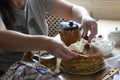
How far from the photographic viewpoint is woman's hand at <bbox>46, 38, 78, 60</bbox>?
0.85m

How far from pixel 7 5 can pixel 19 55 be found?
0.24 meters

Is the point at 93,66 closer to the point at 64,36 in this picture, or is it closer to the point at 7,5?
the point at 64,36

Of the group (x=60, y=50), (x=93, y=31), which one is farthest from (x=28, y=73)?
(x=93, y=31)

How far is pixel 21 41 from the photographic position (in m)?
0.96

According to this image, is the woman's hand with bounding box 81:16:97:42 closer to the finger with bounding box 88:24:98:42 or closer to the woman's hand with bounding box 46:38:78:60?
the finger with bounding box 88:24:98:42

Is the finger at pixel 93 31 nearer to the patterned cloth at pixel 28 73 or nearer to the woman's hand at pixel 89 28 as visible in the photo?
the woman's hand at pixel 89 28

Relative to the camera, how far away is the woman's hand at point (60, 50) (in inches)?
33.5

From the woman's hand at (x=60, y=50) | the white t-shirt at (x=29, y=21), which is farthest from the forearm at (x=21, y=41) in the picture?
the white t-shirt at (x=29, y=21)

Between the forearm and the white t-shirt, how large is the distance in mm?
193

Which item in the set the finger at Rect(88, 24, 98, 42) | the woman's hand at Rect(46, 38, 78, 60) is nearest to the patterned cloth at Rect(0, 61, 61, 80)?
the woman's hand at Rect(46, 38, 78, 60)

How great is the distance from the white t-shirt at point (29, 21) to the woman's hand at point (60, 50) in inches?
14.1

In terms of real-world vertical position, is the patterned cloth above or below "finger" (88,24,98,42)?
below

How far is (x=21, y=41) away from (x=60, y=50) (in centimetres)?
18

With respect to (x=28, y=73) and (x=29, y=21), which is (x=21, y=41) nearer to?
(x=28, y=73)
